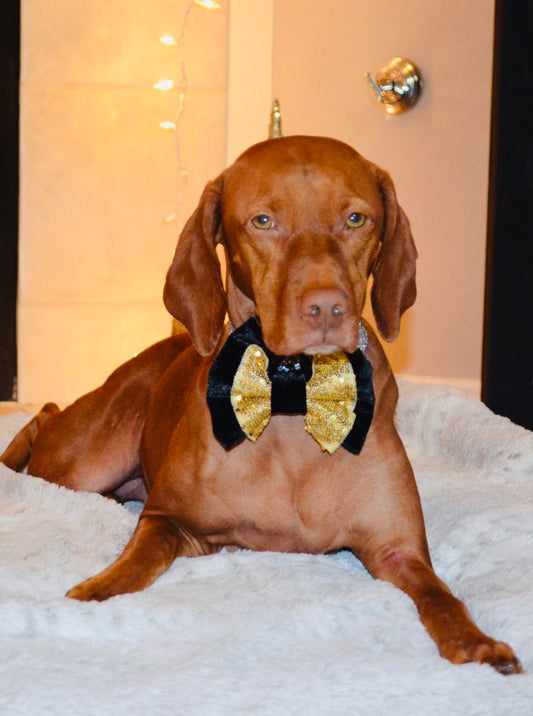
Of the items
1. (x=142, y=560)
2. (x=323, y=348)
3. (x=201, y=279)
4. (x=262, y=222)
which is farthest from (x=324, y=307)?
(x=142, y=560)

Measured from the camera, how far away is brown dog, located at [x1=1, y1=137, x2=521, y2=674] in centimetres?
202

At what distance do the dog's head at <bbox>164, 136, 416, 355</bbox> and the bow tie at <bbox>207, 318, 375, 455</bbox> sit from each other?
0.28 ft

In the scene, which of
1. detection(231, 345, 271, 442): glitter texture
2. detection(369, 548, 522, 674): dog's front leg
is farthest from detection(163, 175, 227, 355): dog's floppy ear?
detection(369, 548, 522, 674): dog's front leg

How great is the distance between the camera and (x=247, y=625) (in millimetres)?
1817

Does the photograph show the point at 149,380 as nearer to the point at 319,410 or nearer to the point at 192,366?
the point at 192,366

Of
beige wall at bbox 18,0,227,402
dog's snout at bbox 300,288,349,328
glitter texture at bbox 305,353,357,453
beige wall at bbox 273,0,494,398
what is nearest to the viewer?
dog's snout at bbox 300,288,349,328

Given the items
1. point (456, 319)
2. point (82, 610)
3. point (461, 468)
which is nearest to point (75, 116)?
point (456, 319)

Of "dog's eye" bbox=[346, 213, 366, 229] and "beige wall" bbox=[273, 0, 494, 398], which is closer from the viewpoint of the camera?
"dog's eye" bbox=[346, 213, 366, 229]

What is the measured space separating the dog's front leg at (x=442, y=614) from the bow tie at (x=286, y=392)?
9.3 inches

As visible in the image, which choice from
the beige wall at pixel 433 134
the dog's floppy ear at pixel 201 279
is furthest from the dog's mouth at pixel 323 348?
the beige wall at pixel 433 134

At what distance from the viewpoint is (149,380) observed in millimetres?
3080

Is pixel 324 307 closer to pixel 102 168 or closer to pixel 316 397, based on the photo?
pixel 316 397

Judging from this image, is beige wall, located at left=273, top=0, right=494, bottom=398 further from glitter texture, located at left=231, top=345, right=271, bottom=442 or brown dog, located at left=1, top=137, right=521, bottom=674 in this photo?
glitter texture, located at left=231, top=345, right=271, bottom=442

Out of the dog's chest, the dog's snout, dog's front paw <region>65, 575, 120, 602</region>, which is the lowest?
dog's front paw <region>65, 575, 120, 602</region>
